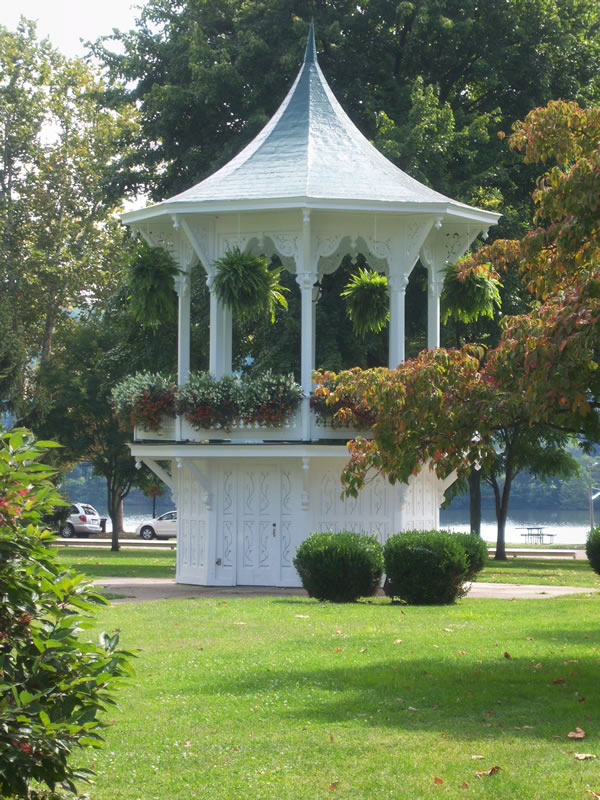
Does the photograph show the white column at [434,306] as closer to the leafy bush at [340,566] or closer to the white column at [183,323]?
the white column at [183,323]

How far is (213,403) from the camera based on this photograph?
68.1 feet

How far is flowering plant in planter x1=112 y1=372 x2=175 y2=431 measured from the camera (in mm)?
21359

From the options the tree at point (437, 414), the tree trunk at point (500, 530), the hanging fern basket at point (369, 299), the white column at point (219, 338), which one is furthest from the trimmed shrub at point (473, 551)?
the tree trunk at point (500, 530)

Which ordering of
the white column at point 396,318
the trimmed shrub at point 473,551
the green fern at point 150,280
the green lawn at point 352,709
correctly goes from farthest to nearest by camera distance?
the green fern at point 150,280 → the white column at point 396,318 → the trimmed shrub at point 473,551 → the green lawn at point 352,709

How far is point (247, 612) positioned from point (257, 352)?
55.2 ft

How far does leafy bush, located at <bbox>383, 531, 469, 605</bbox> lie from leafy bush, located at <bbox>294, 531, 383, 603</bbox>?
1.04 ft

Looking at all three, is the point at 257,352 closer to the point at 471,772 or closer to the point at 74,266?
the point at 74,266

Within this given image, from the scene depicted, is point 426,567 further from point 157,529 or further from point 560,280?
point 157,529

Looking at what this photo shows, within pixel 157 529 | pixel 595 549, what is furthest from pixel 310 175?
pixel 157 529

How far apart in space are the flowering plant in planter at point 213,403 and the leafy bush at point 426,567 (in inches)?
179

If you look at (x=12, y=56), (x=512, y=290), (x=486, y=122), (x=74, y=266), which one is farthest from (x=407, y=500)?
(x=12, y=56)

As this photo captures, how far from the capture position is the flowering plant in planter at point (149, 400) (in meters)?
21.4

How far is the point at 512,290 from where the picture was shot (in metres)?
30.3

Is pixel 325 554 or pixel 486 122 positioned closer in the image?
pixel 325 554
